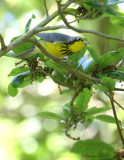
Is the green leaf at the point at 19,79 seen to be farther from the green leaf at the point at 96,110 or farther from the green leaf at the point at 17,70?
the green leaf at the point at 96,110

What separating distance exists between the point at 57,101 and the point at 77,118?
9.62 feet

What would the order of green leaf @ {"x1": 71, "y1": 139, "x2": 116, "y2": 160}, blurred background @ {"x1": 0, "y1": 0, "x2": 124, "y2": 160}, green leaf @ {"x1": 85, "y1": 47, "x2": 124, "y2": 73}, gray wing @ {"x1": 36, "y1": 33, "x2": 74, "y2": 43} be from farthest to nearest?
blurred background @ {"x1": 0, "y1": 0, "x2": 124, "y2": 160}
gray wing @ {"x1": 36, "y1": 33, "x2": 74, "y2": 43}
green leaf @ {"x1": 85, "y1": 47, "x2": 124, "y2": 73}
green leaf @ {"x1": 71, "y1": 139, "x2": 116, "y2": 160}

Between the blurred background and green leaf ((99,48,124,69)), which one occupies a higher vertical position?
green leaf ((99,48,124,69))

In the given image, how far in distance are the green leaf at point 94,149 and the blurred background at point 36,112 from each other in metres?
2.32

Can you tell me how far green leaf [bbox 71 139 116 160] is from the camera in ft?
4.06

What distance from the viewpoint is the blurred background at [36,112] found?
3969 mm

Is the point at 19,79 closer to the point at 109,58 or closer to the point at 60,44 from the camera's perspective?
the point at 109,58

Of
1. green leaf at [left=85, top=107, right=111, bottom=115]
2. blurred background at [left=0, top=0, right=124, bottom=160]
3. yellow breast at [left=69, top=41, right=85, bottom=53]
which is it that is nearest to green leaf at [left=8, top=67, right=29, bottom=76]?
Answer: green leaf at [left=85, top=107, right=111, bottom=115]

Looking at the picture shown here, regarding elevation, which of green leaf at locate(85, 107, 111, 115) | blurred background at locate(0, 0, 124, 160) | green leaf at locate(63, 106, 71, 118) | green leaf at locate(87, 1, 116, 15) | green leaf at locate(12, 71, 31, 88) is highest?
green leaf at locate(87, 1, 116, 15)

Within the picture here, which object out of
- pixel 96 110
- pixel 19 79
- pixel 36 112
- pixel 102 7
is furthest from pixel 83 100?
pixel 36 112

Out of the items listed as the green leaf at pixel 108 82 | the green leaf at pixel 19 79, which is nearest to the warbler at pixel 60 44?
the green leaf at pixel 19 79

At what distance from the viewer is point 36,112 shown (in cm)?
433

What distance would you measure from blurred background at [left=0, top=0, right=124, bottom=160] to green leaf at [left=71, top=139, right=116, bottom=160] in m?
2.32

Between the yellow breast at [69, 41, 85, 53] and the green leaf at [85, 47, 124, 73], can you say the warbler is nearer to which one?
the yellow breast at [69, 41, 85, 53]
